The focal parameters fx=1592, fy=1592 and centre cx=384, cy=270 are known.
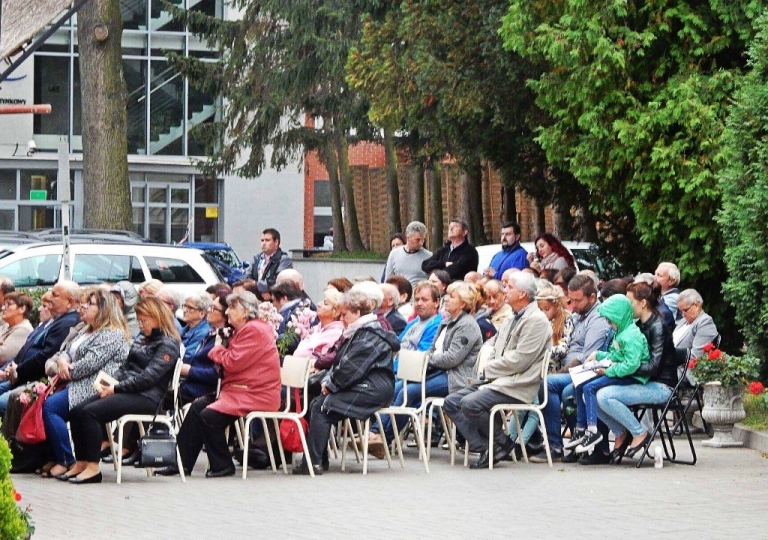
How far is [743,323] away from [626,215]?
570cm

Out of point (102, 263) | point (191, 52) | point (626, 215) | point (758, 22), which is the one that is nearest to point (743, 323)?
point (758, 22)

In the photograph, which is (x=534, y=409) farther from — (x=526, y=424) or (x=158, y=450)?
(x=158, y=450)

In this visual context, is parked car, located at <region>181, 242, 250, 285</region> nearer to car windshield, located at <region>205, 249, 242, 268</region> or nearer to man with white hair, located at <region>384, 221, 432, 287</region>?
car windshield, located at <region>205, 249, 242, 268</region>

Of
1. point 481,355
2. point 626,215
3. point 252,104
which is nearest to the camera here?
point 481,355

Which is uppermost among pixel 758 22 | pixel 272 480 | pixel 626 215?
pixel 758 22

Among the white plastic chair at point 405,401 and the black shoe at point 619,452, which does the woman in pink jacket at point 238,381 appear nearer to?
the white plastic chair at point 405,401

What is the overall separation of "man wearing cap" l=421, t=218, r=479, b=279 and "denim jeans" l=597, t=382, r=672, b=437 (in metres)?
5.58

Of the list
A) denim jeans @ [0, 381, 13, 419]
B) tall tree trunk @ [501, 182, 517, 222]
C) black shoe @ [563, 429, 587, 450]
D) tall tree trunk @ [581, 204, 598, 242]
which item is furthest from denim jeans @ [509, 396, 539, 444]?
tall tree trunk @ [501, 182, 517, 222]

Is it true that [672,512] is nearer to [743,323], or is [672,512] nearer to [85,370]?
[85,370]

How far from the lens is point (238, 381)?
41.6 ft

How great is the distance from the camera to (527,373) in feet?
43.5

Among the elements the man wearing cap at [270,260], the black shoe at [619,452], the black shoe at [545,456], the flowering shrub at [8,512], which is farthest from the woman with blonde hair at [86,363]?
the man wearing cap at [270,260]

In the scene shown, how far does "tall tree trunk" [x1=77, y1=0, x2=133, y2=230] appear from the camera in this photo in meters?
29.0

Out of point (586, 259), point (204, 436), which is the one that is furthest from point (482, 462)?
point (586, 259)
